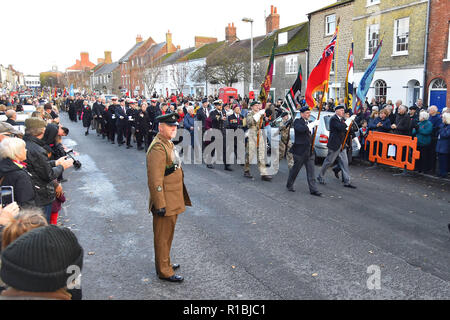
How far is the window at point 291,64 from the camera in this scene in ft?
107

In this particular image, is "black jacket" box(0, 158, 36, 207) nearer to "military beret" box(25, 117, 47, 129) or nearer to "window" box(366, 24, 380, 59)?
"military beret" box(25, 117, 47, 129)

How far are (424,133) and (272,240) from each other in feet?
22.8

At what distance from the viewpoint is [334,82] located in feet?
90.5

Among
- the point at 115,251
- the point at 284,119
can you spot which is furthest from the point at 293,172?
the point at 115,251

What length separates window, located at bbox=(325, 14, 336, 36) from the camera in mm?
28036

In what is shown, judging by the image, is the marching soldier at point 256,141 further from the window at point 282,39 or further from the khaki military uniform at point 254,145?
the window at point 282,39

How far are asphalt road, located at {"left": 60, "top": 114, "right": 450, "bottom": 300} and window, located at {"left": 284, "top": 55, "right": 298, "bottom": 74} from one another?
2404cm

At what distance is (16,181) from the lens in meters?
3.99

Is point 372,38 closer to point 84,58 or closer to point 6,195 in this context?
point 6,195

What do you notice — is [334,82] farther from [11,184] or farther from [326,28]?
[11,184]

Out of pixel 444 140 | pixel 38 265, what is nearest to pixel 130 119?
pixel 444 140

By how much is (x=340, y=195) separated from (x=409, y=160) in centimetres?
343

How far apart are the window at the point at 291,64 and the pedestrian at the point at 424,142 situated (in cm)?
2252

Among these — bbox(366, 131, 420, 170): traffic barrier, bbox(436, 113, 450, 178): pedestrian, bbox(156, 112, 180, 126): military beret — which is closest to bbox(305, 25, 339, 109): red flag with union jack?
bbox(366, 131, 420, 170): traffic barrier
